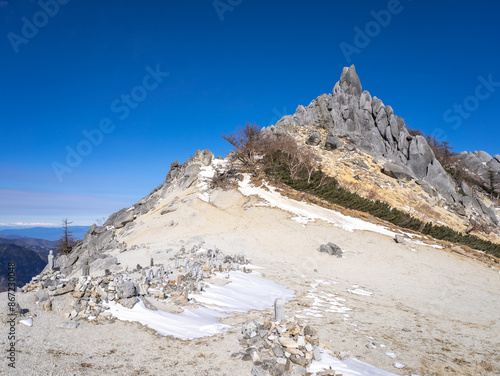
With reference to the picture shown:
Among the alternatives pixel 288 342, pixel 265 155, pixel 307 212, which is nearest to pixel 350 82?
pixel 265 155

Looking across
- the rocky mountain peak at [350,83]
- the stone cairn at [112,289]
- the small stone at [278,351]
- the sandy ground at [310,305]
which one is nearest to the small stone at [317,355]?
the small stone at [278,351]

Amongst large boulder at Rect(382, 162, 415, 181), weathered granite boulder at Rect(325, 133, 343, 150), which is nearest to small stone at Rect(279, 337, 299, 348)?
large boulder at Rect(382, 162, 415, 181)

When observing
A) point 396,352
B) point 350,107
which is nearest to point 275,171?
point 396,352

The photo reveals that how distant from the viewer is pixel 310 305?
33.7ft

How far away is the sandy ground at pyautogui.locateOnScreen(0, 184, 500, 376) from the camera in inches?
214

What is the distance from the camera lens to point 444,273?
1631 centimetres

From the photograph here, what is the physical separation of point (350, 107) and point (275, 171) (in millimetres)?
29228

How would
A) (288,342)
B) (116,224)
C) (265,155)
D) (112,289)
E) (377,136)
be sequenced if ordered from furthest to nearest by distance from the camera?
(377,136), (265,155), (116,224), (112,289), (288,342)

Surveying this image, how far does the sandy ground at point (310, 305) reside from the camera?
5434 millimetres

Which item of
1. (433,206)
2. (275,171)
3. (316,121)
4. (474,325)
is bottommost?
(474,325)

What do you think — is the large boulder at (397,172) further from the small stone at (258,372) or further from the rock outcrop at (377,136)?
the small stone at (258,372)

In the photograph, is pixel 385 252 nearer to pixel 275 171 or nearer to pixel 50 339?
pixel 275 171

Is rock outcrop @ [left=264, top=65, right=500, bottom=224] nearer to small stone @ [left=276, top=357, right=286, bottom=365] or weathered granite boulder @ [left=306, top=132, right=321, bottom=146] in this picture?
weathered granite boulder @ [left=306, top=132, right=321, bottom=146]

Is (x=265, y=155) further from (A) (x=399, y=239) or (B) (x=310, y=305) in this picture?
(B) (x=310, y=305)
